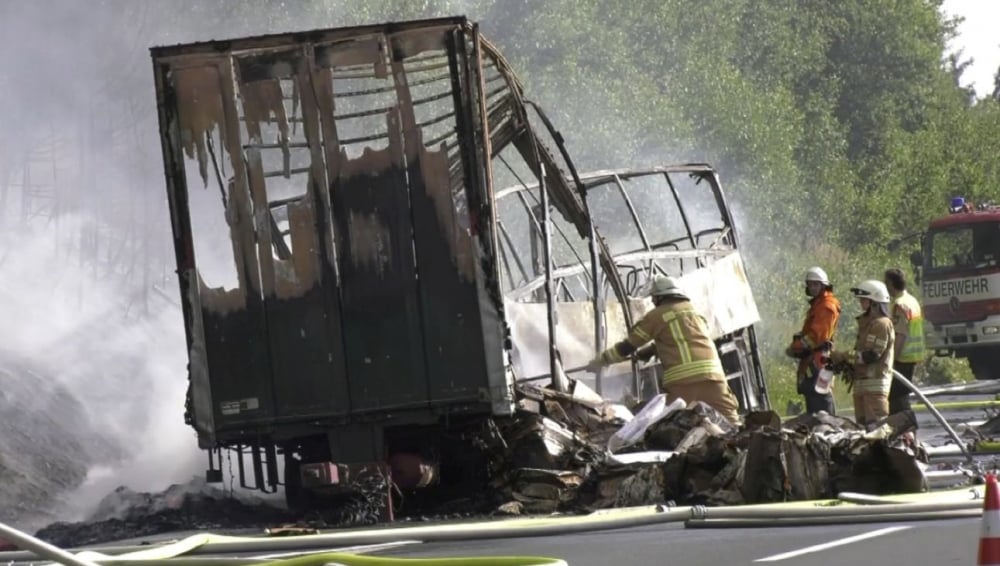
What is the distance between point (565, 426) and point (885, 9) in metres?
53.1

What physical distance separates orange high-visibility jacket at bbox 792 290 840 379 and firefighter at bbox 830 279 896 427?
34cm

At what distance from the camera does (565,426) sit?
13609mm

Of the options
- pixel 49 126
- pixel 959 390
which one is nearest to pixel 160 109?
pixel 959 390

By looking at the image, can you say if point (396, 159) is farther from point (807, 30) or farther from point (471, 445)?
point (807, 30)

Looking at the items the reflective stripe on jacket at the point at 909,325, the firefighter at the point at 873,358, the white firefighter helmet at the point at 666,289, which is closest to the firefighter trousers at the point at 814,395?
the firefighter at the point at 873,358

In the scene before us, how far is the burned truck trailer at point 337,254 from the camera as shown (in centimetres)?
1265

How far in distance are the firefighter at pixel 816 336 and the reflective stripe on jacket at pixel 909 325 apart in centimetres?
101

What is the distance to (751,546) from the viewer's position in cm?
973

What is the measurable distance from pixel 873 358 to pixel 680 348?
2112 mm

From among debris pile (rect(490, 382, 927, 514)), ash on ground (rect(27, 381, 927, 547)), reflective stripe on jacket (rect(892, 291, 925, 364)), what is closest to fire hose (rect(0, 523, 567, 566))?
ash on ground (rect(27, 381, 927, 547))

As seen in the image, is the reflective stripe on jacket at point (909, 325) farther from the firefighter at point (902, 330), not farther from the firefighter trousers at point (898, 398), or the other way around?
the firefighter trousers at point (898, 398)

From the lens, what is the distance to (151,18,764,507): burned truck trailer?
1265 centimetres

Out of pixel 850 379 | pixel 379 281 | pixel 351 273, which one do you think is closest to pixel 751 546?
pixel 379 281

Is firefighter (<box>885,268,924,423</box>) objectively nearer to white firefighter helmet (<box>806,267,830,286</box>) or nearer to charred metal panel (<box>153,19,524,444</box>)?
white firefighter helmet (<box>806,267,830,286</box>)
